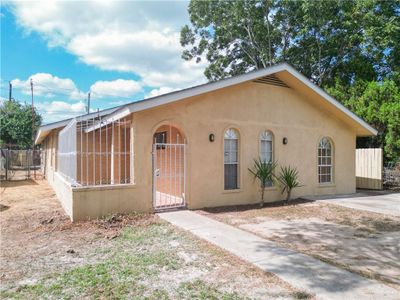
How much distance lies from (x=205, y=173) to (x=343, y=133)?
7472 mm

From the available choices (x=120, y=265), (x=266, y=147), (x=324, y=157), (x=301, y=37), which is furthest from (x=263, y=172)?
(x=301, y=37)

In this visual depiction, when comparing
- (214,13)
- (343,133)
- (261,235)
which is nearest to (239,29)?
(214,13)

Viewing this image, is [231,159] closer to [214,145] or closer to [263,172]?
[214,145]

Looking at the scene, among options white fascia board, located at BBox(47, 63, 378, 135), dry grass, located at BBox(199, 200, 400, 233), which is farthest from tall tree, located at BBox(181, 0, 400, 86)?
dry grass, located at BBox(199, 200, 400, 233)

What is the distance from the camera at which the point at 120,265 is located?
16.8ft

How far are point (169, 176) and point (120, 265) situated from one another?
563 centimetres

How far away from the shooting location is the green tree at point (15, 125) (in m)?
35.3

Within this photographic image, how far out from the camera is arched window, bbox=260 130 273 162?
11.5 meters

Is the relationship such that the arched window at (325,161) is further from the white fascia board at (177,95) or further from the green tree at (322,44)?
the green tree at (322,44)

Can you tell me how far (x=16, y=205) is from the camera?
10789 mm

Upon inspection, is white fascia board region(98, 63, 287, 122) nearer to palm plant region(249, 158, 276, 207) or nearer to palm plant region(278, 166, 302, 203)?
palm plant region(249, 158, 276, 207)

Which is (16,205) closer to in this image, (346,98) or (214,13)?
(346,98)

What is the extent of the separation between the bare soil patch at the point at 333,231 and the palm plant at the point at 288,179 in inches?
24.6

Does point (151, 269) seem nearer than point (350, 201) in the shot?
Yes
